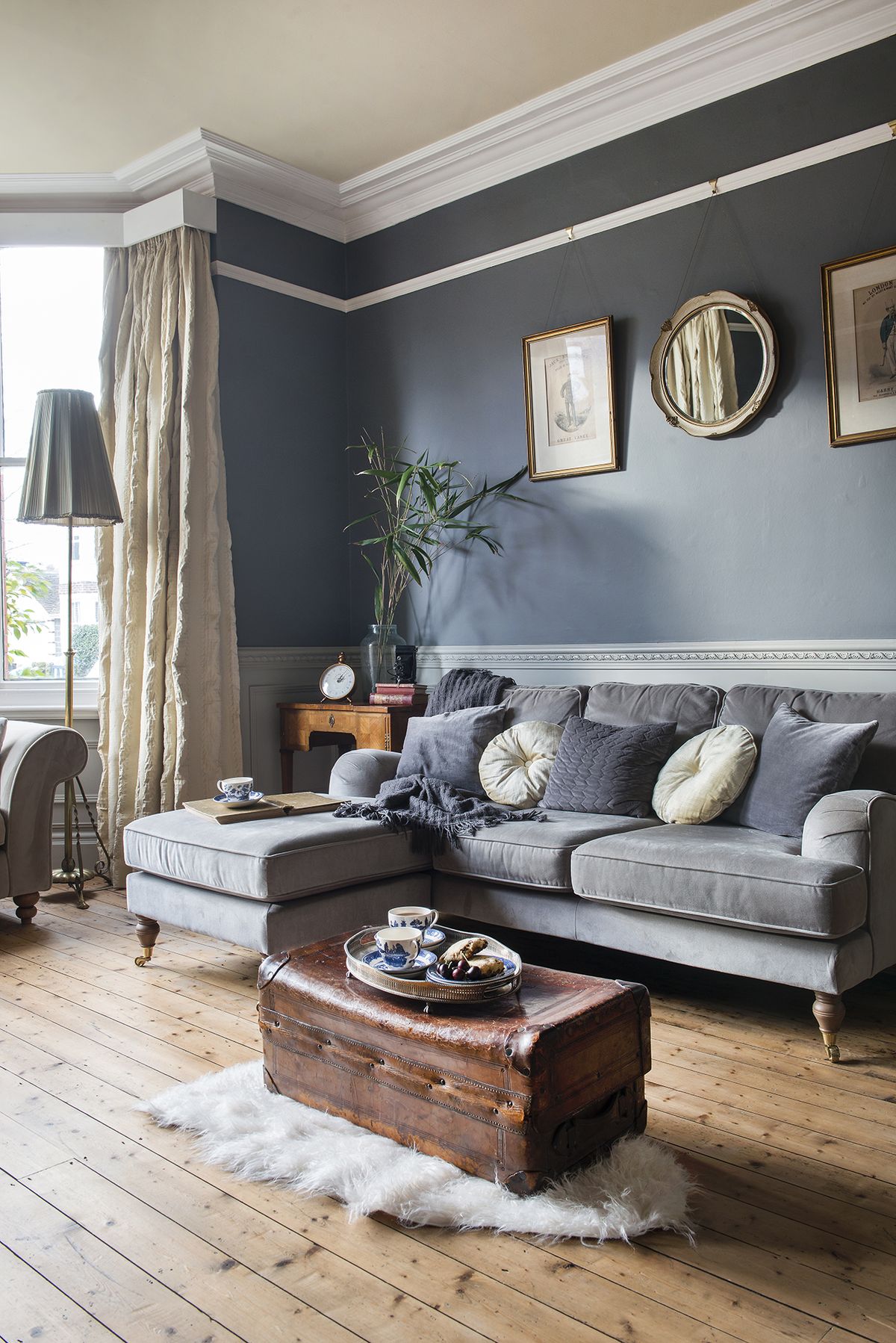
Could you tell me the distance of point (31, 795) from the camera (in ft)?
12.3

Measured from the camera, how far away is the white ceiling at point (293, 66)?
11.3ft

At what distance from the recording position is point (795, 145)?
3445 mm

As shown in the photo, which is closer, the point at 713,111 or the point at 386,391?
the point at 713,111

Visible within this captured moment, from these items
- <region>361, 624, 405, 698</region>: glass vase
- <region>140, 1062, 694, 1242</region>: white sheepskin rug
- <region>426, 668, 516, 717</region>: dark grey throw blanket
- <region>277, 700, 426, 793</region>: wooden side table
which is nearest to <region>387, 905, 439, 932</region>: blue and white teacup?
<region>140, 1062, 694, 1242</region>: white sheepskin rug

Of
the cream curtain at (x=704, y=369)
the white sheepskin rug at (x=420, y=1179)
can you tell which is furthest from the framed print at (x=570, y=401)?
the white sheepskin rug at (x=420, y=1179)

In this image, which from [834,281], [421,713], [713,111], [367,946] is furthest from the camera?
[421,713]

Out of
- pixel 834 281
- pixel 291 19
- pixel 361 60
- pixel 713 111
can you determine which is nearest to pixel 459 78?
pixel 361 60

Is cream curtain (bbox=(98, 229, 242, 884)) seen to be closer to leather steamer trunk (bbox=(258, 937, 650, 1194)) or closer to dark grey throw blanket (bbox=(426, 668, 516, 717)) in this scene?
dark grey throw blanket (bbox=(426, 668, 516, 717))

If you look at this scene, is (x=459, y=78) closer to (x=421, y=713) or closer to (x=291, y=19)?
(x=291, y=19)

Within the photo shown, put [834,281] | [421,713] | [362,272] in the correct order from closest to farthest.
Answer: [834,281] → [421,713] → [362,272]

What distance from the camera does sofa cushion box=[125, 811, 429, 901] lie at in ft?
9.21

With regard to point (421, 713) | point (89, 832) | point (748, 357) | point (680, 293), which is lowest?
point (89, 832)

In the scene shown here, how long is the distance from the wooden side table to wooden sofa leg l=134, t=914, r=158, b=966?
1.24 meters

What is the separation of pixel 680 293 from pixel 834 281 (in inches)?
23.4
